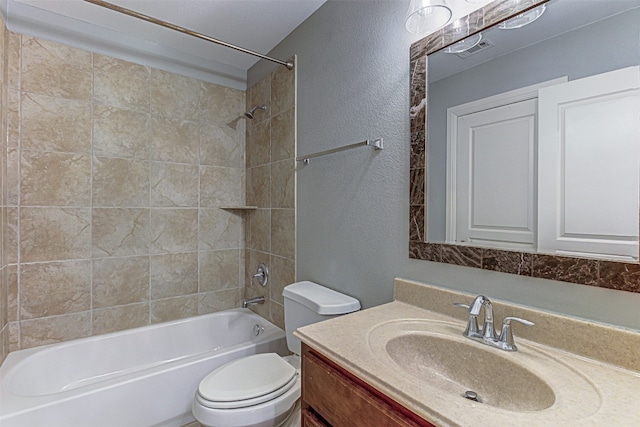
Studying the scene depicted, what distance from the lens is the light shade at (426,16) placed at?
108cm

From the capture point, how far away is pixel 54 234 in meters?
1.84

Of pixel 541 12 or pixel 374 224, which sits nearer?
pixel 541 12

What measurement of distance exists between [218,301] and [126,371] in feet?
2.40

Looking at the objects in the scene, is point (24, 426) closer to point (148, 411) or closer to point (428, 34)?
point (148, 411)

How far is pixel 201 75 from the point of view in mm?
2359

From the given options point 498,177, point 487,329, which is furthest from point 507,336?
point 498,177

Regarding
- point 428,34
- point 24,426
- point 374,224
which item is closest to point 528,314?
point 374,224

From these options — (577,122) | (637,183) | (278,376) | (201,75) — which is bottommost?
(278,376)

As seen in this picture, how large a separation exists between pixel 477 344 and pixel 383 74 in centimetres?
114

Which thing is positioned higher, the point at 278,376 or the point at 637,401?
the point at 637,401

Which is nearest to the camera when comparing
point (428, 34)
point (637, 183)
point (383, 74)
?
point (637, 183)

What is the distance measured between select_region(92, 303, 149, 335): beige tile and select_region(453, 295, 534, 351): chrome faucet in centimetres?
210

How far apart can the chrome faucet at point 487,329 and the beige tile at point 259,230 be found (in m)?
1.56

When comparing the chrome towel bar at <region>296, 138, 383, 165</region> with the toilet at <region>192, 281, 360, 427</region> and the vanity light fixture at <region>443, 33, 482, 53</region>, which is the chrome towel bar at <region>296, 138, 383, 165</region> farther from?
the toilet at <region>192, 281, 360, 427</region>
